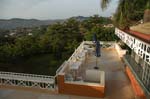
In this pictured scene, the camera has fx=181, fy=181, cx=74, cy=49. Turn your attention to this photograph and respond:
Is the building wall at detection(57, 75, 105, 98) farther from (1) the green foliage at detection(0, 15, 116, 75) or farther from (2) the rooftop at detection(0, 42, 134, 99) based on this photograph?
(1) the green foliage at detection(0, 15, 116, 75)

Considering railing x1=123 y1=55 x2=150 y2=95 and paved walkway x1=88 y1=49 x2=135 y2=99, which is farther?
paved walkway x1=88 y1=49 x2=135 y2=99

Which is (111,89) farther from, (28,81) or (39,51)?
(39,51)

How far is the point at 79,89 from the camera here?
7.93 m

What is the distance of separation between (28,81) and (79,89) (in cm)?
254

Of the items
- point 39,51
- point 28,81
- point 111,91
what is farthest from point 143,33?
point 39,51

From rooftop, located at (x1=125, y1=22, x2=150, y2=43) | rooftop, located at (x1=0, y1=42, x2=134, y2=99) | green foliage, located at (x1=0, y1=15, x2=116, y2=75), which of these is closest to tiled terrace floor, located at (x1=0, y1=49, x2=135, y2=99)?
rooftop, located at (x1=0, y1=42, x2=134, y2=99)

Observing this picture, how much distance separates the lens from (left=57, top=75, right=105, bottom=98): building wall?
7.73m

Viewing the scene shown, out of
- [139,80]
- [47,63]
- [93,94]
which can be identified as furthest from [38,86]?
[47,63]

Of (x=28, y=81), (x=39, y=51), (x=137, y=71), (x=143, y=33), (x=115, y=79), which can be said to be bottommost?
(x=39, y=51)

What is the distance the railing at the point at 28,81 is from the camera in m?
8.47

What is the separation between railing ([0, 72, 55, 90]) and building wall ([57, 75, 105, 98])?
0.45 m

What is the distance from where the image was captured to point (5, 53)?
22125mm

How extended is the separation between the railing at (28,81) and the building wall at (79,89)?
0.45 meters

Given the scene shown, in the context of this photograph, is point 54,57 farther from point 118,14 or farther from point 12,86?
point 12,86
